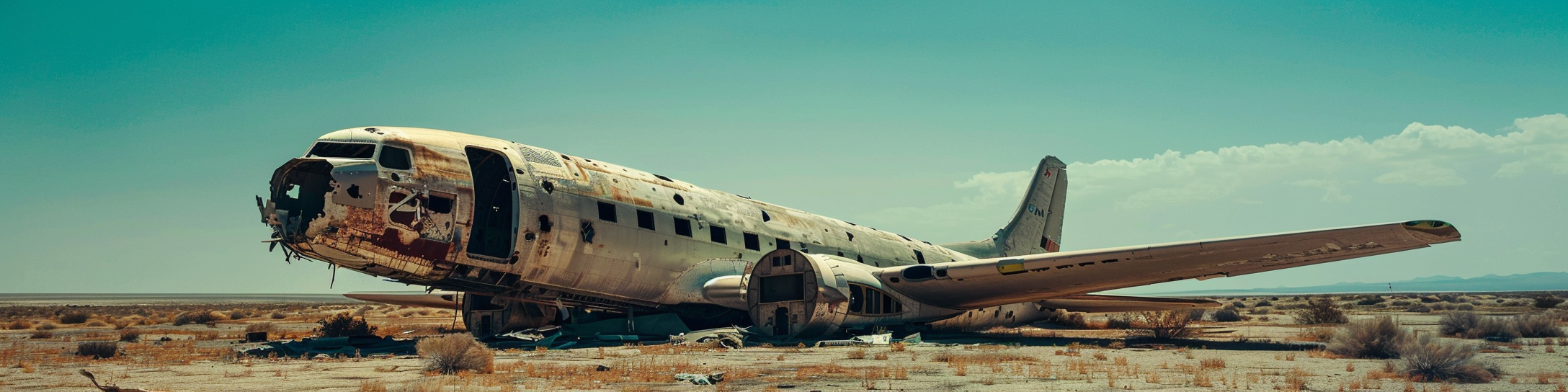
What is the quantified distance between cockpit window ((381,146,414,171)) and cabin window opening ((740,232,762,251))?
8550mm

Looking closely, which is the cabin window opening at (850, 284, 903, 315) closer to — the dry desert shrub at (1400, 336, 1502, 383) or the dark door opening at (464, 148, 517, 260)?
the dark door opening at (464, 148, 517, 260)

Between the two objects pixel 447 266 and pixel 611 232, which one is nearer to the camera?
pixel 447 266

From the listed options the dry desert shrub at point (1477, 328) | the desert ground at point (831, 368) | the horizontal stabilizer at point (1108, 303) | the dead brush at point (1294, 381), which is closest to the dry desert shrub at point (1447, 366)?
the desert ground at point (831, 368)

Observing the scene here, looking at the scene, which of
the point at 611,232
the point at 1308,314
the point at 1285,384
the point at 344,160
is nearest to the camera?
the point at 1285,384

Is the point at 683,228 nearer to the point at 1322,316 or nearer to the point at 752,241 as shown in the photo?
the point at 752,241

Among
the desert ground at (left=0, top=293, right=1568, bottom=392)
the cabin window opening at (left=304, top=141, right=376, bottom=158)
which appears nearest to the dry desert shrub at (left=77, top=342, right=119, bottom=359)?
the desert ground at (left=0, top=293, right=1568, bottom=392)

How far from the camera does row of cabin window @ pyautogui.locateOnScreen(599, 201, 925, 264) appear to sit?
20.8 meters

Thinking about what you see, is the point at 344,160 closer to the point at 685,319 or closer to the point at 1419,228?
the point at 685,319

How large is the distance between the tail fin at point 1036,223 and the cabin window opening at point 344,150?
19.9m

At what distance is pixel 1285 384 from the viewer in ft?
35.4

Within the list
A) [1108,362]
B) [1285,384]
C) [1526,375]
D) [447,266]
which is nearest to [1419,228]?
[1526,375]

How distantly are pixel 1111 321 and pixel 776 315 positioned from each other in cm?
2077

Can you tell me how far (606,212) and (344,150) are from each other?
16.8 feet

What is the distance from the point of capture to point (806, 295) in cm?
2048
